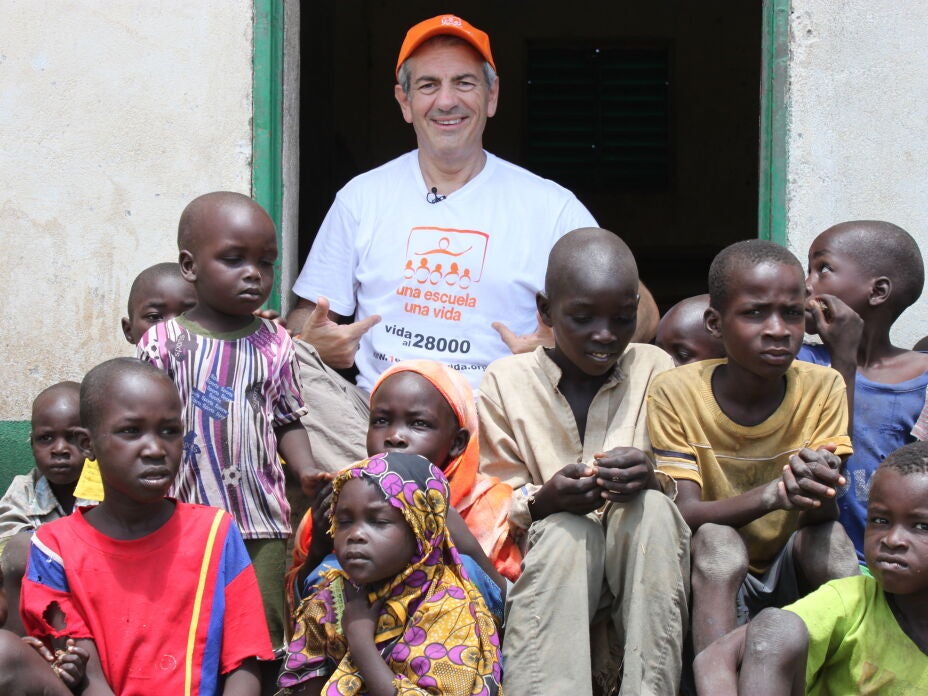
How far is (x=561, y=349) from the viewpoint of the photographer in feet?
12.3

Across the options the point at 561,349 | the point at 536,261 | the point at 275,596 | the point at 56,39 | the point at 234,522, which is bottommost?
the point at 275,596

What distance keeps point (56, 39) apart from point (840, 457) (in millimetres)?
3231

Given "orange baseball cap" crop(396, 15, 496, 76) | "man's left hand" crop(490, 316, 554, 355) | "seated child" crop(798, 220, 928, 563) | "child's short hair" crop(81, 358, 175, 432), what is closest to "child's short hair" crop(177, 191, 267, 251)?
"child's short hair" crop(81, 358, 175, 432)

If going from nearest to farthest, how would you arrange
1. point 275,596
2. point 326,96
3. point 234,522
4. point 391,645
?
point 391,645 → point 234,522 → point 275,596 → point 326,96

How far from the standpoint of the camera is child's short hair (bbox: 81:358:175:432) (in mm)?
3209

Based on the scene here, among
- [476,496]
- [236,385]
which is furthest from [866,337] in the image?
[236,385]

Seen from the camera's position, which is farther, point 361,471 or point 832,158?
point 832,158

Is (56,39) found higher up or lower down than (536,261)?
higher up

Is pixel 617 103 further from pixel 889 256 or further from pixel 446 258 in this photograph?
pixel 889 256

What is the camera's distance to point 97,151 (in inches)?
190

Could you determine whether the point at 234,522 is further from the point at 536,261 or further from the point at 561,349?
the point at 536,261

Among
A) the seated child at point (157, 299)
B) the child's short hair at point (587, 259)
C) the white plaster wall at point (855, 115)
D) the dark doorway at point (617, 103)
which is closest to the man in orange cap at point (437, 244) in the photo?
the seated child at point (157, 299)

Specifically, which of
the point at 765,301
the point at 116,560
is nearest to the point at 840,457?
the point at 765,301

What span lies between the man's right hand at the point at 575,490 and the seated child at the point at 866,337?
963mm
